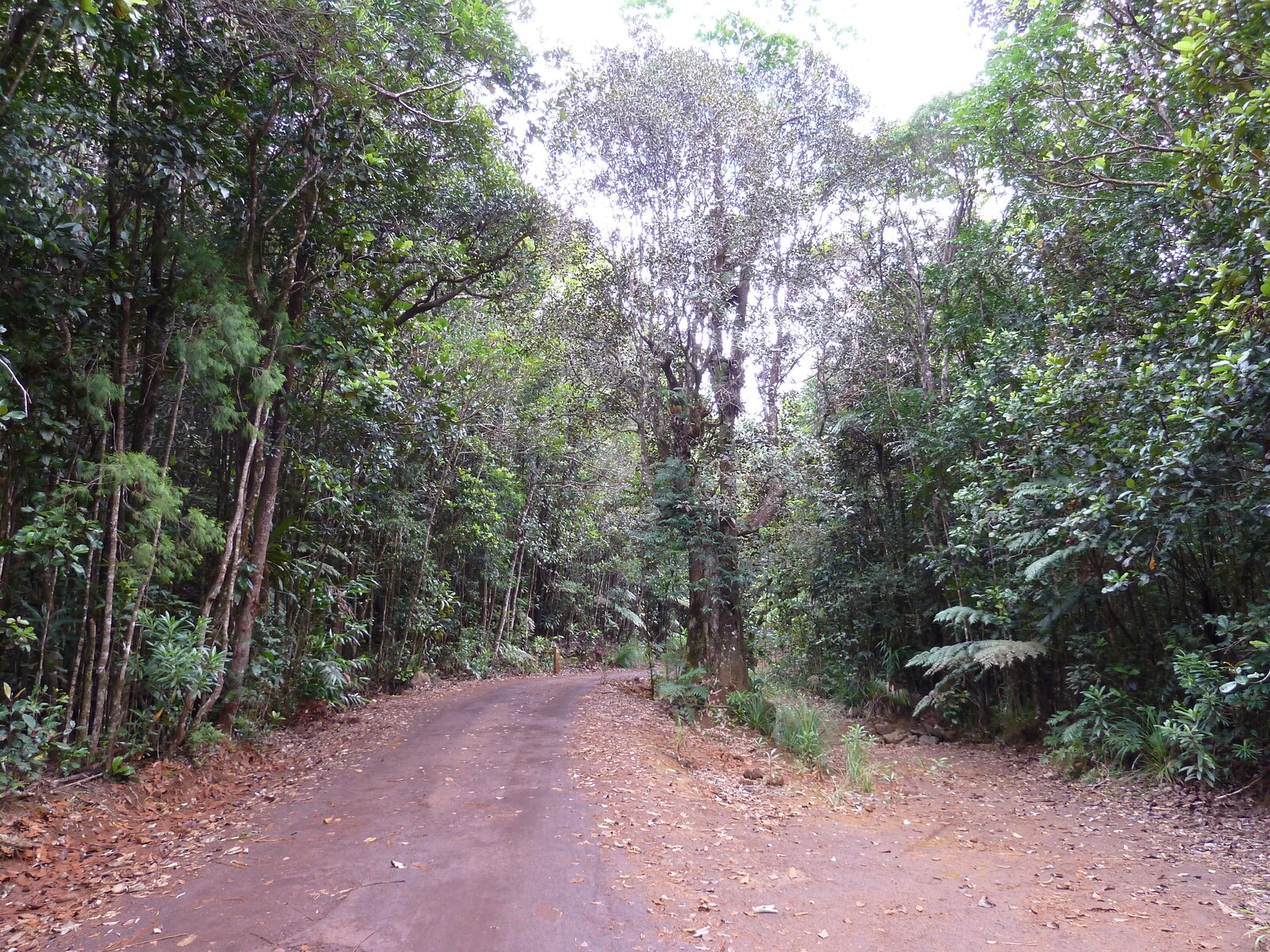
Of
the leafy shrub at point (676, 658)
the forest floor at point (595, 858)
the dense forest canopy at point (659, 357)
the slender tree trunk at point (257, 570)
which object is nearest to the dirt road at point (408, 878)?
the forest floor at point (595, 858)

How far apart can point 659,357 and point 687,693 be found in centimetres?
556

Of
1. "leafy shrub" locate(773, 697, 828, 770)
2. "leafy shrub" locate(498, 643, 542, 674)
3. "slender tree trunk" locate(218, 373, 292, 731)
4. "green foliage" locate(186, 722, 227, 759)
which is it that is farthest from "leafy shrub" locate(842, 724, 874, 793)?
"leafy shrub" locate(498, 643, 542, 674)

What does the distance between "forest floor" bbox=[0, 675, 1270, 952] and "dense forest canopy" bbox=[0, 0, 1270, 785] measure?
842 mm

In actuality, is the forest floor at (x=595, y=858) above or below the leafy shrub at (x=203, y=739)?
below

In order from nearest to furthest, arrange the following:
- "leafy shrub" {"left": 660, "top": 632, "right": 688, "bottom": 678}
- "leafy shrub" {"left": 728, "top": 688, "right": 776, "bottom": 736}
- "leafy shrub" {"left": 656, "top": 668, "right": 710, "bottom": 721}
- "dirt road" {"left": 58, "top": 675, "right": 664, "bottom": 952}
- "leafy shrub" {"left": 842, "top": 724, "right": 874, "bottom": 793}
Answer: "dirt road" {"left": 58, "top": 675, "right": 664, "bottom": 952}, "leafy shrub" {"left": 842, "top": 724, "right": 874, "bottom": 793}, "leafy shrub" {"left": 728, "top": 688, "right": 776, "bottom": 736}, "leafy shrub" {"left": 656, "top": 668, "right": 710, "bottom": 721}, "leafy shrub" {"left": 660, "top": 632, "right": 688, "bottom": 678}

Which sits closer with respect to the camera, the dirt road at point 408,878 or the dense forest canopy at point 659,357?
the dirt road at point 408,878

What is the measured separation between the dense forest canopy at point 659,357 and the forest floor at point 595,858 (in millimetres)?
842

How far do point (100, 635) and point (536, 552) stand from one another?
589 inches

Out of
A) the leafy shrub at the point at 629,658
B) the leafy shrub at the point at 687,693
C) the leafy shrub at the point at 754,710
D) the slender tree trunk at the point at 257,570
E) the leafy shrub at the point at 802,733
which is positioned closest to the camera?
the slender tree trunk at the point at 257,570

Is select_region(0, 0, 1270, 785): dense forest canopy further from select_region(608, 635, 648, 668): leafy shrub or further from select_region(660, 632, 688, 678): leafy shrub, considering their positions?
select_region(608, 635, 648, 668): leafy shrub

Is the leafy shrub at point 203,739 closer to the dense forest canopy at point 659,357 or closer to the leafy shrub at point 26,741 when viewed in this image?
the dense forest canopy at point 659,357

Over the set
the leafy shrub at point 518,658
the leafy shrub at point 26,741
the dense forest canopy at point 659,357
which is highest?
the dense forest canopy at point 659,357

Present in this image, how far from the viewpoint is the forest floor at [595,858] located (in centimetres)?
396

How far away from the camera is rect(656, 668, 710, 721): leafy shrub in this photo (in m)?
10.6
